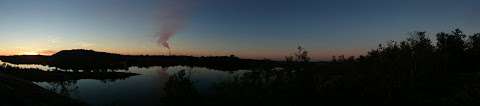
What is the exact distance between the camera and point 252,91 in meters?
43.2

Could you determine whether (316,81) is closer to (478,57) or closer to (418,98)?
(418,98)

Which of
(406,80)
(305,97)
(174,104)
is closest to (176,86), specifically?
(174,104)

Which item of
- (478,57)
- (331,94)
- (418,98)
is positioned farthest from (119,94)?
(478,57)

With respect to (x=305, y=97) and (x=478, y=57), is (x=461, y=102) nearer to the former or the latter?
(x=305, y=97)

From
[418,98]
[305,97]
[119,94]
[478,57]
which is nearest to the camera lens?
[305,97]

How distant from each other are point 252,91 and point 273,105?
121 inches

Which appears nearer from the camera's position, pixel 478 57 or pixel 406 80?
pixel 406 80

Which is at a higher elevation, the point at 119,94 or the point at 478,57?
the point at 478,57

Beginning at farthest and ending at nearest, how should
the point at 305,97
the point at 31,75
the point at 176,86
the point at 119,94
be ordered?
the point at 31,75 < the point at 119,94 < the point at 305,97 < the point at 176,86

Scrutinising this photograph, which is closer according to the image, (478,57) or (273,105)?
(273,105)

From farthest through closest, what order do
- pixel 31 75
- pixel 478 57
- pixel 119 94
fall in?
pixel 31 75 < pixel 478 57 < pixel 119 94

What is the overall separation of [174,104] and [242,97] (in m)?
7.03

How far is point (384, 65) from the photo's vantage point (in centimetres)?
5953

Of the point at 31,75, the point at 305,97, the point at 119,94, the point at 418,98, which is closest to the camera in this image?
the point at 305,97
